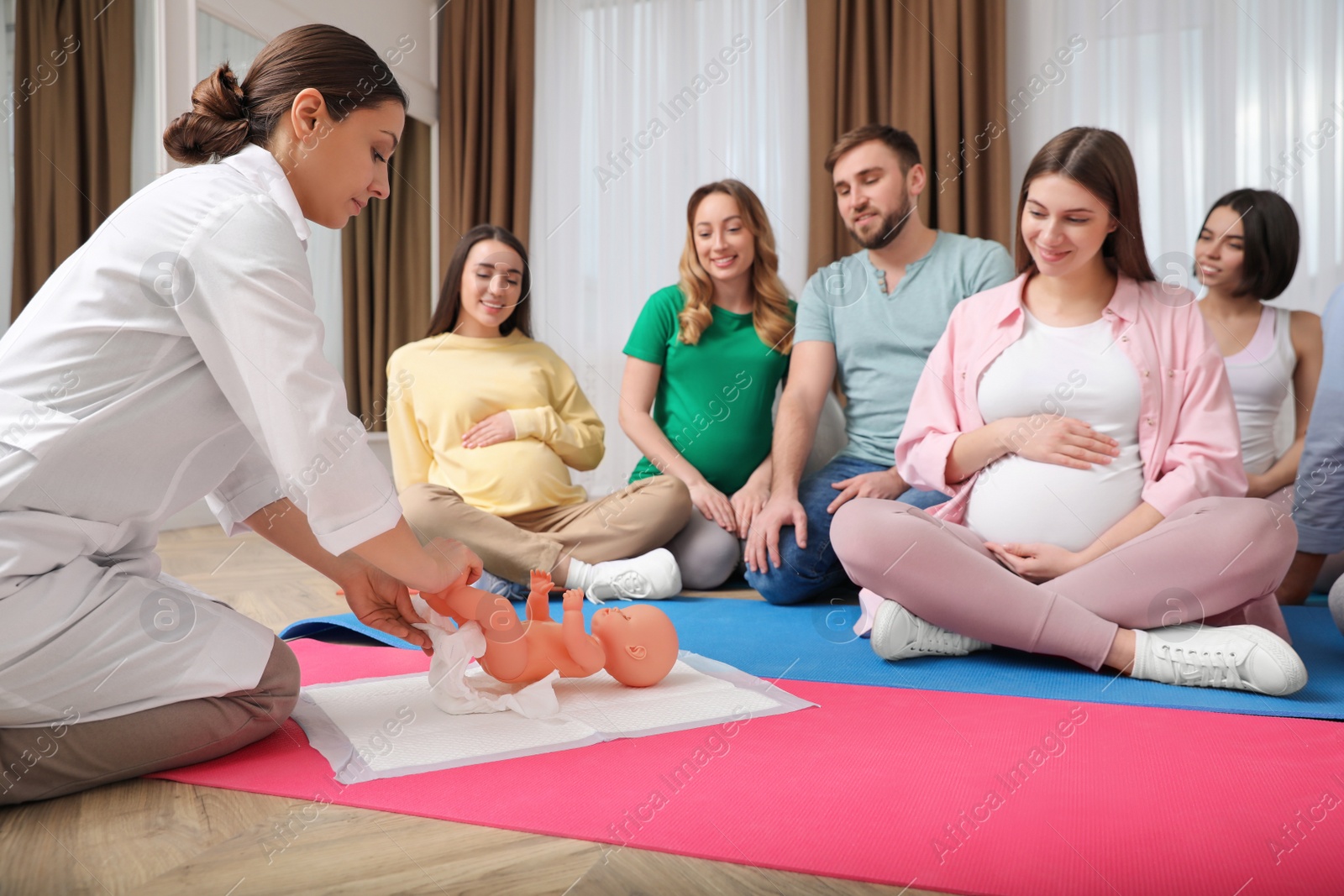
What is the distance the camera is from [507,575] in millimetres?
2232

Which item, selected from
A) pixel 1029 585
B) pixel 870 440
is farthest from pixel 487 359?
pixel 1029 585

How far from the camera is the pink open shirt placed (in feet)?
5.05

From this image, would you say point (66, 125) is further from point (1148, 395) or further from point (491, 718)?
point (1148, 395)

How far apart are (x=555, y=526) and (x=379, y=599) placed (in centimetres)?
114

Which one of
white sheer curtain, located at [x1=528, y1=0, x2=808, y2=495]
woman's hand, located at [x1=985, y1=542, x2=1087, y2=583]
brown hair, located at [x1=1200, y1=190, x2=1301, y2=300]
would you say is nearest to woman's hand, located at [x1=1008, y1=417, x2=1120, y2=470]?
woman's hand, located at [x1=985, y1=542, x2=1087, y2=583]

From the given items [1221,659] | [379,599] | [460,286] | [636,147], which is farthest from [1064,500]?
[636,147]

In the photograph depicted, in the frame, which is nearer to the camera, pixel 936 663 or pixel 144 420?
pixel 144 420

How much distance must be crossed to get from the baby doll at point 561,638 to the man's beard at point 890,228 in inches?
50.7

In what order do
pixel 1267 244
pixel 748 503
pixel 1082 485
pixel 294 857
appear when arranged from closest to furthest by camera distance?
pixel 294 857 < pixel 1082 485 < pixel 748 503 < pixel 1267 244

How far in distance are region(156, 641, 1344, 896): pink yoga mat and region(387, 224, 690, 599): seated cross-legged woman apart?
3.41 feet

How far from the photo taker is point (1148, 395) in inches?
62.4

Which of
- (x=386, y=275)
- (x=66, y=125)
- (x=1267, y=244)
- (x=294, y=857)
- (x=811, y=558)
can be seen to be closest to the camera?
(x=294, y=857)

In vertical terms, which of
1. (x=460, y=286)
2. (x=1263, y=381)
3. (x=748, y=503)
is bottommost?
(x=748, y=503)

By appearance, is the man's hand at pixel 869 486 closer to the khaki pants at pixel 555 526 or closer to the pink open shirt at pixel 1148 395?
the pink open shirt at pixel 1148 395
